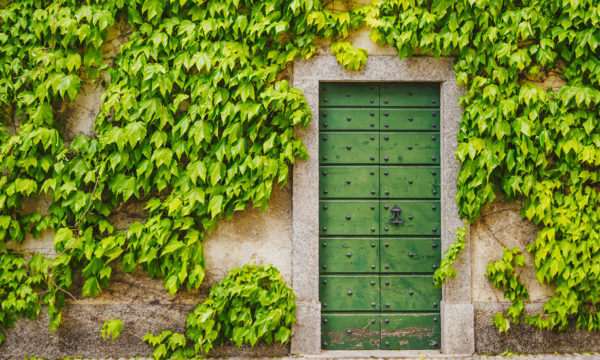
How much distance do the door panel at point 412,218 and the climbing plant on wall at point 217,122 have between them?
296 mm

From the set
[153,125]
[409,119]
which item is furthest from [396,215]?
[153,125]

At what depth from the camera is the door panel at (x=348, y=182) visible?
4.39 meters

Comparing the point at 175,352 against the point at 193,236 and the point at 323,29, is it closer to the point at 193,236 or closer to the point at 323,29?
the point at 193,236

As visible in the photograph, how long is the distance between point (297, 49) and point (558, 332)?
11.5ft

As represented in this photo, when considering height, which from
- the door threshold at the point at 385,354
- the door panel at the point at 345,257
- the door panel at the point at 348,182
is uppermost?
the door panel at the point at 348,182

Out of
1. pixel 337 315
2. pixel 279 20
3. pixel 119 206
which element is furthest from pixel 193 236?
pixel 279 20

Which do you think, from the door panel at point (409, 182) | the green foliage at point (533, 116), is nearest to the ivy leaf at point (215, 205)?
the door panel at point (409, 182)

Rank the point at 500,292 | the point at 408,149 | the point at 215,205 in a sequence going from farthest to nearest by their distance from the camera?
1. the point at 408,149
2. the point at 500,292
3. the point at 215,205

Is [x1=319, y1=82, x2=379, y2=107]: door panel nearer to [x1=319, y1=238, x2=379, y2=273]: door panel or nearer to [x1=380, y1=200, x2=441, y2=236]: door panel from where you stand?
[x1=380, y1=200, x2=441, y2=236]: door panel

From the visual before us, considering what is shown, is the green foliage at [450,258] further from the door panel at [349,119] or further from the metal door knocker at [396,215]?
the door panel at [349,119]

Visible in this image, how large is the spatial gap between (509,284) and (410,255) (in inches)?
36.2

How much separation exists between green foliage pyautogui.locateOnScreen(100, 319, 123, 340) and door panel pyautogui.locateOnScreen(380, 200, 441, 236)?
2494 millimetres

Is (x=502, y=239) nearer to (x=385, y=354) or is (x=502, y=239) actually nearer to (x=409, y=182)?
(x=409, y=182)

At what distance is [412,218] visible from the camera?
440cm
